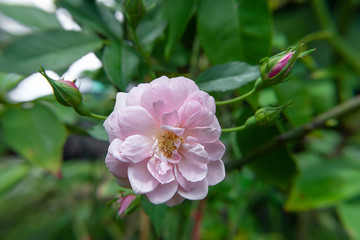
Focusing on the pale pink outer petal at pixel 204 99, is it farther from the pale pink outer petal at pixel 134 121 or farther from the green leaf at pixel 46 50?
the green leaf at pixel 46 50

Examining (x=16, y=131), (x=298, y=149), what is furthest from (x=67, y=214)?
(x=298, y=149)

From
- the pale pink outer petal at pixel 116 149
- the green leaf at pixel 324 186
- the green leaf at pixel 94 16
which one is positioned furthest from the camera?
the green leaf at pixel 324 186

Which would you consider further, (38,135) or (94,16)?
(38,135)

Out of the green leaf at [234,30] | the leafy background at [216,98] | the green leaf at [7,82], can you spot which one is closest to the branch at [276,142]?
the leafy background at [216,98]

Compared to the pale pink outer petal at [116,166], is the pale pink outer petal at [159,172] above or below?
below

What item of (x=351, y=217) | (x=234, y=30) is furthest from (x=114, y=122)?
(x=351, y=217)

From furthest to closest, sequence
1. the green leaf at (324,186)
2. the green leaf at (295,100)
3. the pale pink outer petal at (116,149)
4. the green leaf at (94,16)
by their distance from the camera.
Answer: the green leaf at (324,186)
the green leaf at (295,100)
the green leaf at (94,16)
the pale pink outer petal at (116,149)

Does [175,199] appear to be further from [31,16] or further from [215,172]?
[31,16]
